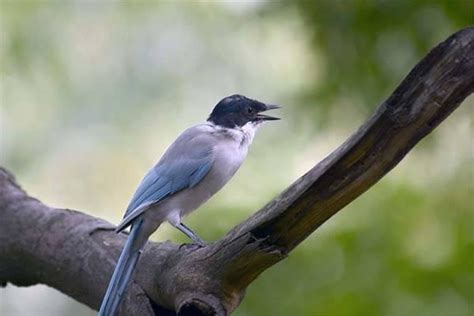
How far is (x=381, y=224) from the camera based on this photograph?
446 centimetres

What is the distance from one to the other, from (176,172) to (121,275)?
63cm

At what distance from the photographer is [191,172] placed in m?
3.98

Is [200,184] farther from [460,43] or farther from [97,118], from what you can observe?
[97,118]

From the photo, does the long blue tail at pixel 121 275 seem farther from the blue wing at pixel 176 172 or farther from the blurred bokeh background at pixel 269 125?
the blurred bokeh background at pixel 269 125

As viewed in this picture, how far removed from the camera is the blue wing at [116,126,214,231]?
12.7 ft

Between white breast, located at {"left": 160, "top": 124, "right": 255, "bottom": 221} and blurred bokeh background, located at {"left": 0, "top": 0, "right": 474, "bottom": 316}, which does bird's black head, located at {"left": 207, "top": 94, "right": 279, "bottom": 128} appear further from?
blurred bokeh background, located at {"left": 0, "top": 0, "right": 474, "bottom": 316}

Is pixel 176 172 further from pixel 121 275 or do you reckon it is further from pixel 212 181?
pixel 121 275

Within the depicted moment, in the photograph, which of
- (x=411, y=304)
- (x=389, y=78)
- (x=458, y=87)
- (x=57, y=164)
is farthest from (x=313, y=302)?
(x=57, y=164)

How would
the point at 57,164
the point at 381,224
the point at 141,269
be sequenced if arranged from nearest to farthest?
the point at 141,269
the point at 381,224
the point at 57,164

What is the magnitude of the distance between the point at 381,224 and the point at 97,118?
338cm

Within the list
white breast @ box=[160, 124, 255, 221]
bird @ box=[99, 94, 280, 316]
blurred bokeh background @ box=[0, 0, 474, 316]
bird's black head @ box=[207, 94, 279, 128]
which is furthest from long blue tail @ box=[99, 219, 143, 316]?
blurred bokeh background @ box=[0, 0, 474, 316]

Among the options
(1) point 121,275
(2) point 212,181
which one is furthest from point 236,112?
(1) point 121,275

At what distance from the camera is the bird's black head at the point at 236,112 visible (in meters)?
4.21

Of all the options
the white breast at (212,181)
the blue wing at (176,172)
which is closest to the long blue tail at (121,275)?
the blue wing at (176,172)
